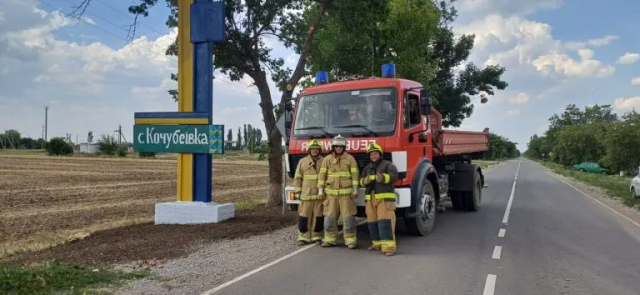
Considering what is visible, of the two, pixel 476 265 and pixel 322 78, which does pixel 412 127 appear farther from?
pixel 476 265

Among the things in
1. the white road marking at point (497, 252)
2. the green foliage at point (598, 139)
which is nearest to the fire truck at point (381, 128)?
the white road marking at point (497, 252)

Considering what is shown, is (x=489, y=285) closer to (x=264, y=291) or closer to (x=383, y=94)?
(x=264, y=291)

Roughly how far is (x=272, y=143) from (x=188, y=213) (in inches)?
145

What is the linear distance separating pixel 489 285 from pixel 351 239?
259 centimetres

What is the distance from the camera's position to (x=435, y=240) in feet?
28.2

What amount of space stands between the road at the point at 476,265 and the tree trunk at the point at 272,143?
12.7 ft

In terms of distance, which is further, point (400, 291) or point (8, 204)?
point (8, 204)

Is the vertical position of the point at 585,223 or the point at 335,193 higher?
the point at 335,193

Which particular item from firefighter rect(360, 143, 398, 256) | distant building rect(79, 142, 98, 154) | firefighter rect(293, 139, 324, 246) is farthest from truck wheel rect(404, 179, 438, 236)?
distant building rect(79, 142, 98, 154)

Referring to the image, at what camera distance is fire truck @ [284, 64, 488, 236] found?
8.08 metres

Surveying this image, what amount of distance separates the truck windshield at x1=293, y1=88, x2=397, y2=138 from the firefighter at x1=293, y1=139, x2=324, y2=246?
0.49 meters

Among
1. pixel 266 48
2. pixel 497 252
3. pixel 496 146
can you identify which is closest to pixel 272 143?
pixel 266 48

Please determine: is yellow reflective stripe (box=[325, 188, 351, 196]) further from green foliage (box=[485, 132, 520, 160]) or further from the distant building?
the distant building

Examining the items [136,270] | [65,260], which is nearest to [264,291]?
[136,270]
